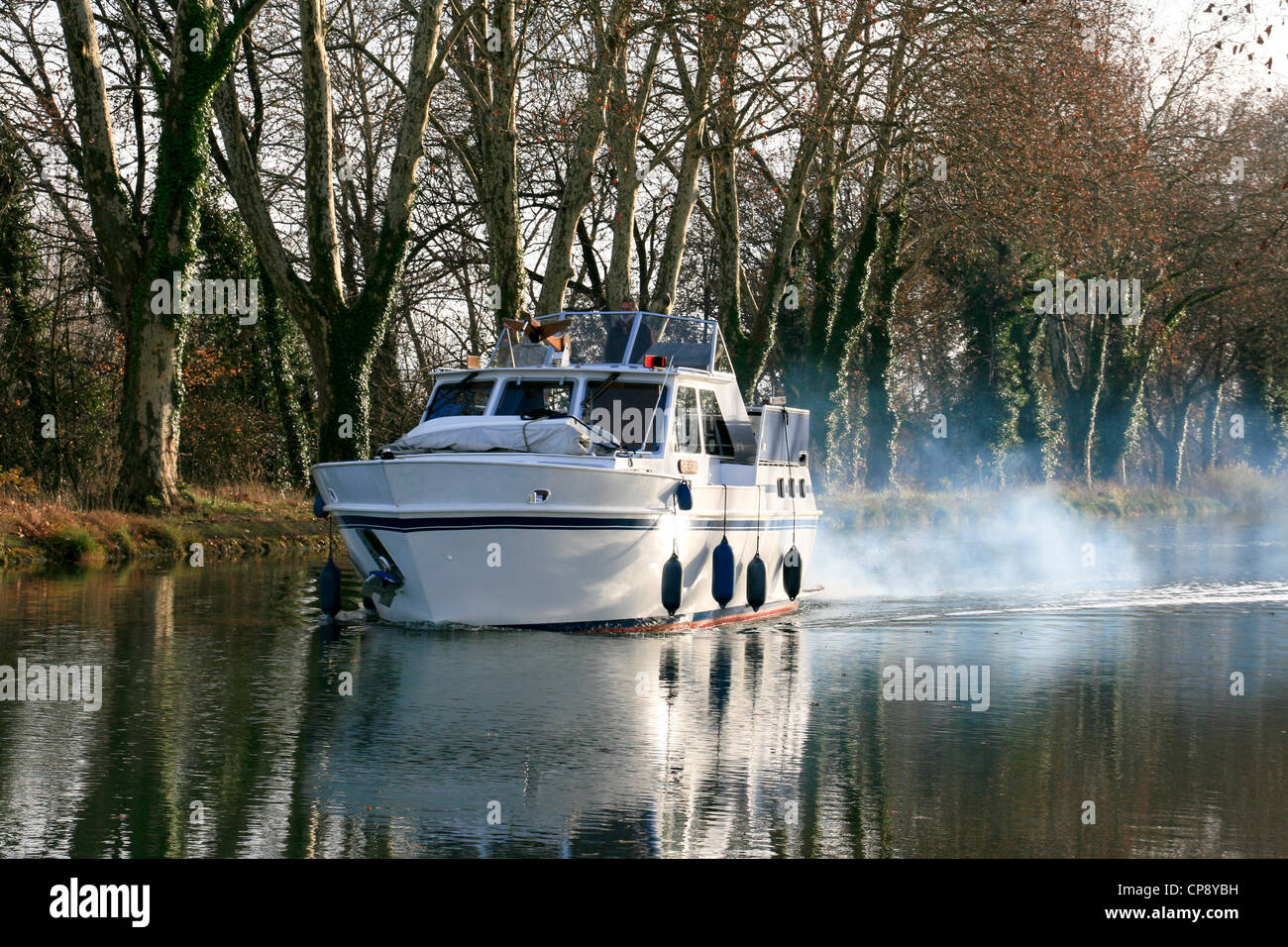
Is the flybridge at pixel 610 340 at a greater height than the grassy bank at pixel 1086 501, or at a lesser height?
greater

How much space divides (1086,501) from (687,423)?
31452mm

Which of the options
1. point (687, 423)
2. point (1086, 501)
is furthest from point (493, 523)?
point (1086, 501)

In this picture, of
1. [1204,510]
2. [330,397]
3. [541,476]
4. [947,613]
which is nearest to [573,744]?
[541,476]

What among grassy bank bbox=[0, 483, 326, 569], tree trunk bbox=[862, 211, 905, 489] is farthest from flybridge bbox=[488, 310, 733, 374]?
tree trunk bbox=[862, 211, 905, 489]

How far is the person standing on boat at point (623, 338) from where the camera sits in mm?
19234

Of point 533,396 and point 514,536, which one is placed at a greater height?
point 533,396

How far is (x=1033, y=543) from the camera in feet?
119

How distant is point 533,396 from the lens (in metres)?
Answer: 18.4

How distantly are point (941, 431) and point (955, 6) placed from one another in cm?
1983

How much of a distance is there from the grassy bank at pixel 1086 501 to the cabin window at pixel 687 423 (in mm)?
19021

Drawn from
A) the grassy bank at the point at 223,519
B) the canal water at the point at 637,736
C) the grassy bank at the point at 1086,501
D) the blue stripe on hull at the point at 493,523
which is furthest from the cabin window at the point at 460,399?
the grassy bank at the point at 1086,501

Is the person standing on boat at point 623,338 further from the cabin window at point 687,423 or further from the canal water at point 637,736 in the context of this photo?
the canal water at point 637,736

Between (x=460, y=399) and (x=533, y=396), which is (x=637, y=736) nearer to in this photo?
(x=533, y=396)
